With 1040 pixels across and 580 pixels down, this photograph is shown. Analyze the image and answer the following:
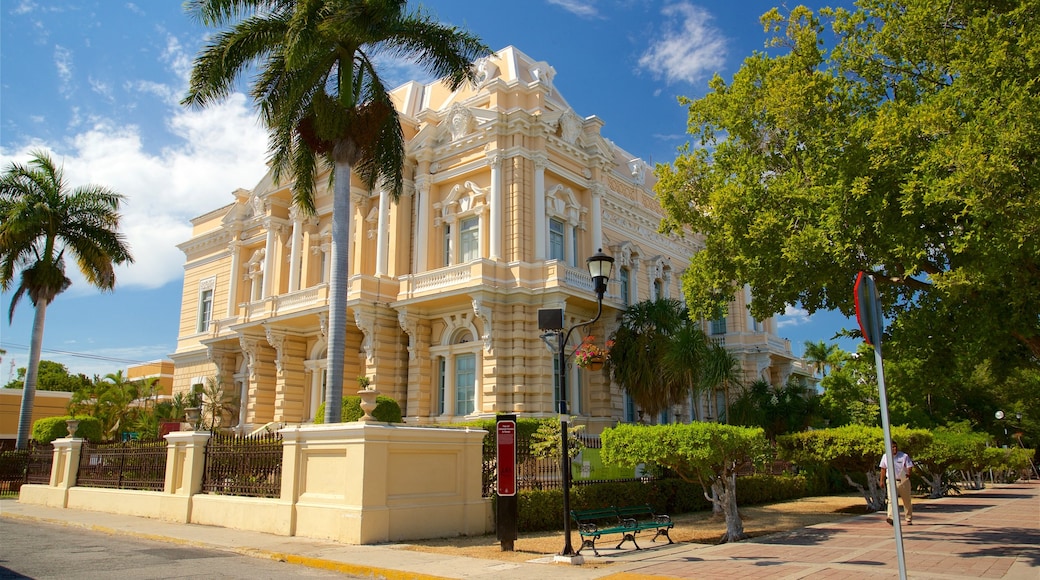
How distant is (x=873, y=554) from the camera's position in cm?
1052

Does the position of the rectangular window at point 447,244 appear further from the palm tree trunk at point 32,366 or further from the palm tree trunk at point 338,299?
the palm tree trunk at point 32,366

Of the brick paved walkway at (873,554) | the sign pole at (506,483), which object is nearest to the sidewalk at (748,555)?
the brick paved walkway at (873,554)

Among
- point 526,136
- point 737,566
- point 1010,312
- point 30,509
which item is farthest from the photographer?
point 526,136

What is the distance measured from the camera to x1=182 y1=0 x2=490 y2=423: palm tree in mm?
16797

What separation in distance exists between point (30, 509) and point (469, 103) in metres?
18.1

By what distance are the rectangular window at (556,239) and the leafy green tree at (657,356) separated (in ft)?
10.5

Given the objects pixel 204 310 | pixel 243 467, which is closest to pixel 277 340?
pixel 204 310

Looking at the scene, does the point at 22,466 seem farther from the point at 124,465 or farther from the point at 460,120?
the point at 460,120

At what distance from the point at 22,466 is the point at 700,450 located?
23.7 meters

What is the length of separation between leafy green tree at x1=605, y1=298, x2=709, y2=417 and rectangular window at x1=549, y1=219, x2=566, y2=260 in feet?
10.5

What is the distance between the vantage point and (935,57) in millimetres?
11344

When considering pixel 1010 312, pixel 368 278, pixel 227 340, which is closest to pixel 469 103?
pixel 368 278

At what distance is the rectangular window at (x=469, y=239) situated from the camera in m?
24.9

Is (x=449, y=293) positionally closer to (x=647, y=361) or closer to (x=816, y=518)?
(x=647, y=361)
